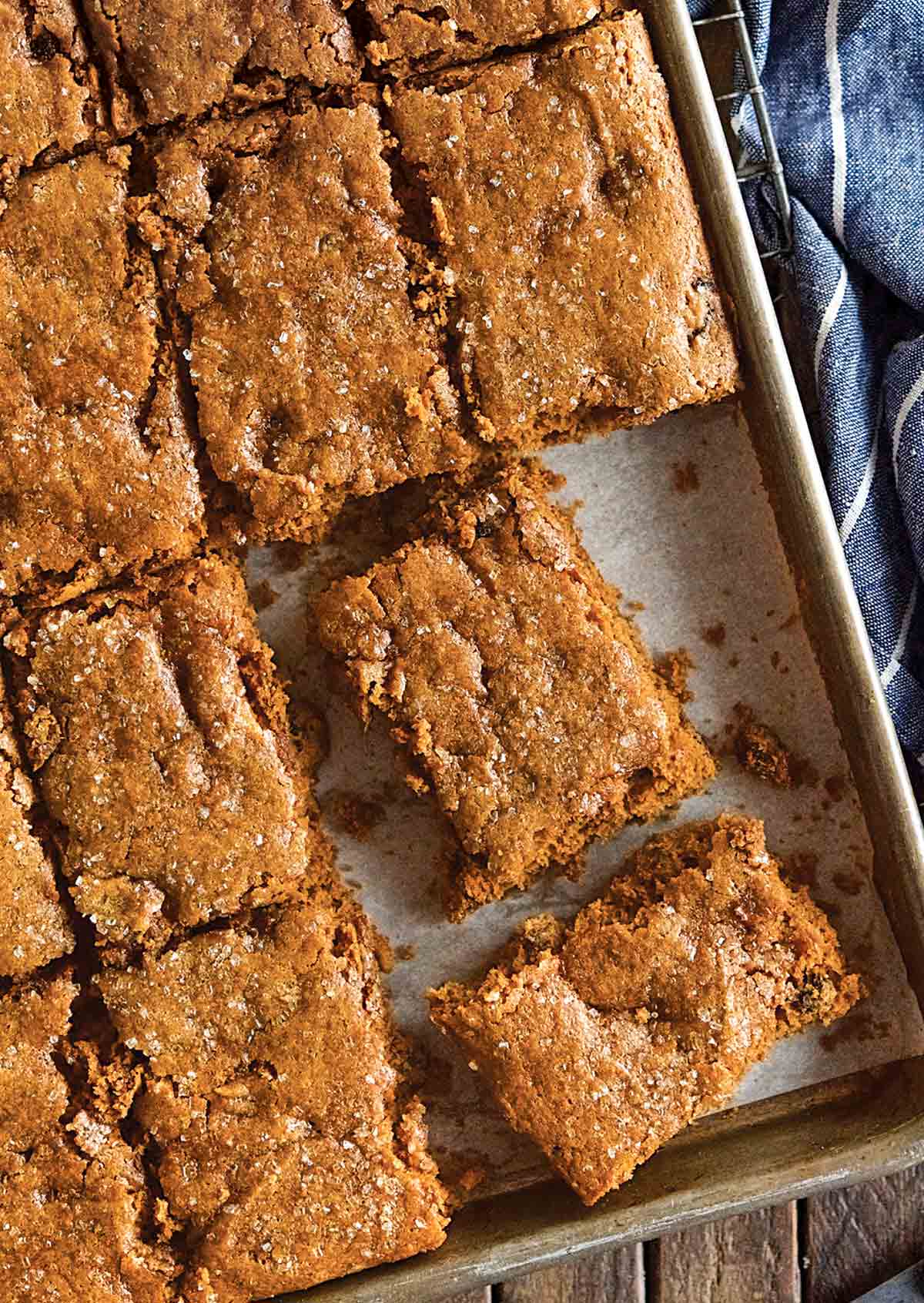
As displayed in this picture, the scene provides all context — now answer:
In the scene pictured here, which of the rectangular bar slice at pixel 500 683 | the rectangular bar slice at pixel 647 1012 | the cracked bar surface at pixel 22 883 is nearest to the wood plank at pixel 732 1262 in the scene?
the rectangular bar slice at pixel 647 1012

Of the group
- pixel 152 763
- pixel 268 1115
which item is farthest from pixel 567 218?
pixel 268 1115

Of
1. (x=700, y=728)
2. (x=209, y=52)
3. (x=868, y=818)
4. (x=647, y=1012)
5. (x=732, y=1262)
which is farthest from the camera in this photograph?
(x=732, y=1262)

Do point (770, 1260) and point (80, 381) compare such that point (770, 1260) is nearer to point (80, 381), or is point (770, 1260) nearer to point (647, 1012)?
point (647, 1012)

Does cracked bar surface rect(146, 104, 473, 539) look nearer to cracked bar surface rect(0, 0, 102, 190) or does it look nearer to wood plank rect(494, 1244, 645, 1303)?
cracked bar surface rect(0, 0, 102, 190)

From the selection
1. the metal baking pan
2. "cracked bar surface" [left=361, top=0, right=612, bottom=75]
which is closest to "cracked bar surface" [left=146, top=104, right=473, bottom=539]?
"cracked bar surface" [left=361, top=0, right=612, bottom=75]

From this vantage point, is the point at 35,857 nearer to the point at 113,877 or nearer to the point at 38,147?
the point at 113,877

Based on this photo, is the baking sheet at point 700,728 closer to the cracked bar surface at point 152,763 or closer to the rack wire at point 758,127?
the cracked bar surface at point 152,763
